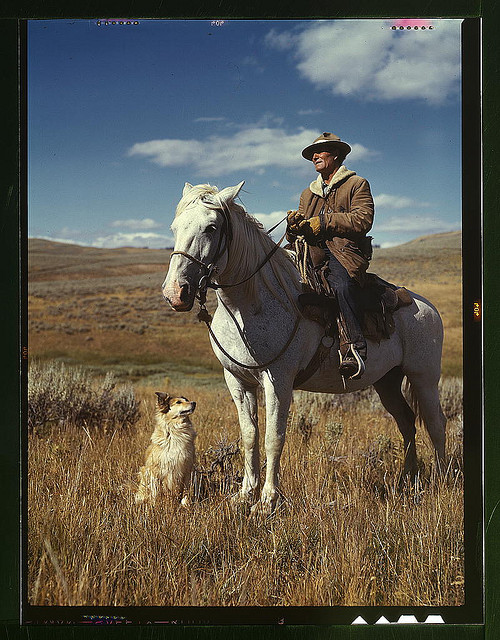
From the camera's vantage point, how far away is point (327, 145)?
142 inches

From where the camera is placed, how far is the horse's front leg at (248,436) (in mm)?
3688

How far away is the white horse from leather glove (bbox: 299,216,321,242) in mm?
210

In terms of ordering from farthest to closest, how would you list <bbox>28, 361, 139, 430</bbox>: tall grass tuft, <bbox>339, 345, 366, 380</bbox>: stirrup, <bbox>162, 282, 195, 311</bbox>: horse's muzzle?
<bbox>28, 361, 139, 430</bbox>: tall grass tuft < <bbox>339, 345, 366, 380</bbox>: stirrup < <bbox>162, 282, 195, 311</bbox>: horse's muzzle

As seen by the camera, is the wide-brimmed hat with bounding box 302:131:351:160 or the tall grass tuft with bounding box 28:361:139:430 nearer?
the wide-brimmed hat with bounding box 302:131:351:160

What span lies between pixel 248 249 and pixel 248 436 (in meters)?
1.19

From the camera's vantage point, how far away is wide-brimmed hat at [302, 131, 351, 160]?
358 cm

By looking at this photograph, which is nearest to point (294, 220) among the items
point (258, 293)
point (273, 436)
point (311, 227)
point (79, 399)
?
point (311, 227)

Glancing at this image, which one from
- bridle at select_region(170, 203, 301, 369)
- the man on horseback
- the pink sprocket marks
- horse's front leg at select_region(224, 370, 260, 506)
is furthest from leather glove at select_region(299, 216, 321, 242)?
the pink sprocket marks

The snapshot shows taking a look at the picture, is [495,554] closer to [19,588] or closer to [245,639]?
[245,639]

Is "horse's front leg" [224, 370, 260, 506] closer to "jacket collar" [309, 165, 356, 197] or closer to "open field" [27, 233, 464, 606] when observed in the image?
"open field" [27, 233, 464, 606]

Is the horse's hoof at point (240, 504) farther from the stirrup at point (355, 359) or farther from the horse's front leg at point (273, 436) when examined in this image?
the stirrup at point (355, 359)

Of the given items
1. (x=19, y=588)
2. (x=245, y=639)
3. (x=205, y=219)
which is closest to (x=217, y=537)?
(x=245, y=639)

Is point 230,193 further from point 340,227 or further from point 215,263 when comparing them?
point 340,227

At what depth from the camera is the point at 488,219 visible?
3.52m
